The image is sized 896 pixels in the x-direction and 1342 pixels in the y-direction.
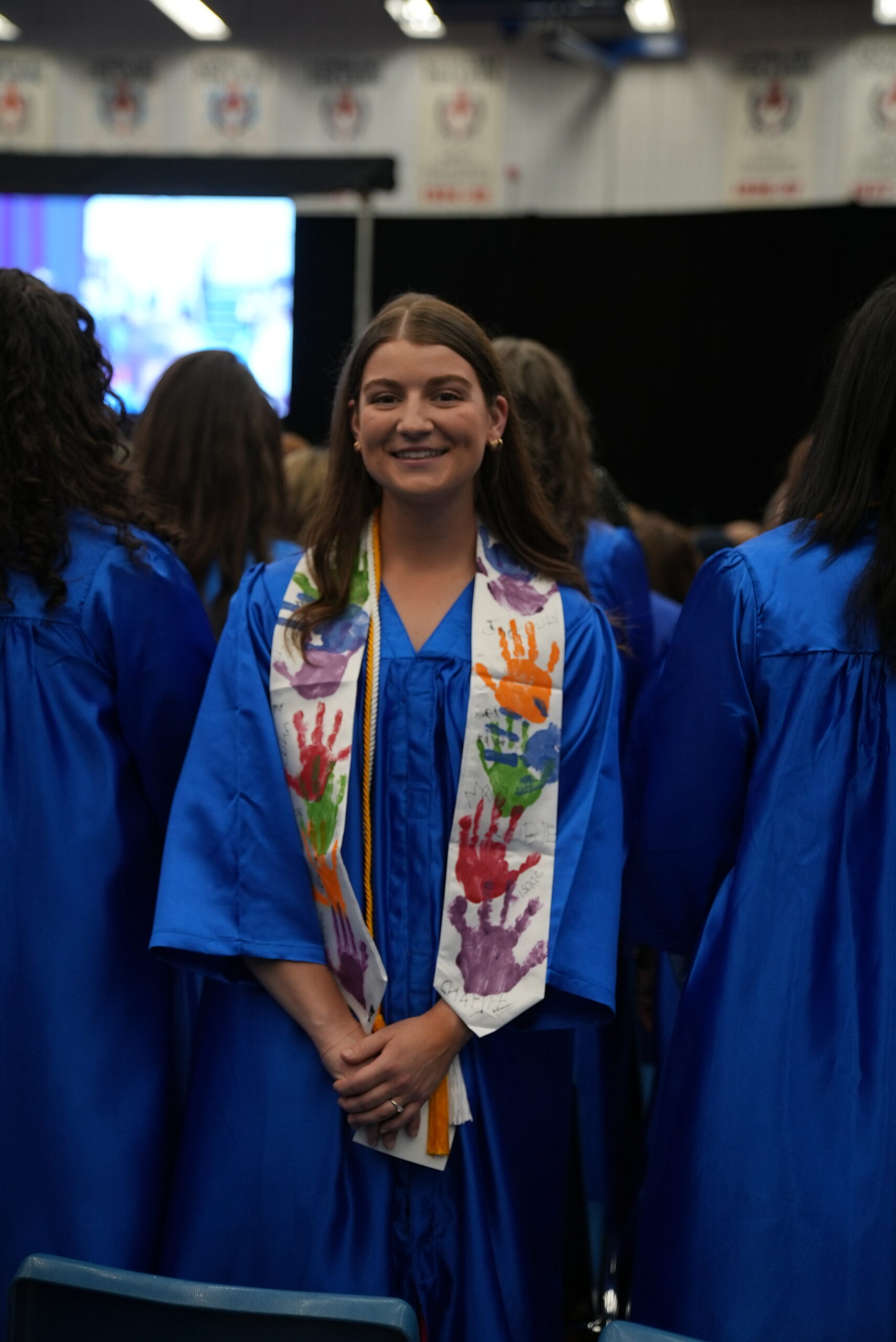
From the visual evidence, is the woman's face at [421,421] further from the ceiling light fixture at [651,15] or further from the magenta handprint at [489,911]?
the ceiling light fixture at [651,15]

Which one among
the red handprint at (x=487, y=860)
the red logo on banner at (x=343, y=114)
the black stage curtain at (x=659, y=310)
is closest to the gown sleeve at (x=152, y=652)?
the red handprint at (x=487, y=860)

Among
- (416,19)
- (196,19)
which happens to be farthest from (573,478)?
(196,19)

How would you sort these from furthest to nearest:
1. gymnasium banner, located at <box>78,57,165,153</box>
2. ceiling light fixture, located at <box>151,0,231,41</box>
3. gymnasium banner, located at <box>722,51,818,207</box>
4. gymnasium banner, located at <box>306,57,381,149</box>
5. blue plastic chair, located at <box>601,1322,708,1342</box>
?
gymnasium banner, located at <box>78,57,165,153</box>
gymnasium banner, located at <box>306,57,381,149</box>
ceiling light fixture, located at <box>151,0,231,41</box>
gymnasium banner, located at <box>722,51,818,207</box>
blue plastic chair, located at <box>601,1322,708,1342</box>

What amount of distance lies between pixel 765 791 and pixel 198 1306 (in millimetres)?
817

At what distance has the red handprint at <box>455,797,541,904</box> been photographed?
1593 mm

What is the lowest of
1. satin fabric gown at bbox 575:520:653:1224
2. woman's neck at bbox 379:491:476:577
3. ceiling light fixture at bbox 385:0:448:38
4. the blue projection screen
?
satin fabric gown at bbox 575:520:653:1224

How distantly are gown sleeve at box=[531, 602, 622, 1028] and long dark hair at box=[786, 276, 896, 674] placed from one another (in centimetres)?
33

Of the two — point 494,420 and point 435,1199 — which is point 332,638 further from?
point 435,1199

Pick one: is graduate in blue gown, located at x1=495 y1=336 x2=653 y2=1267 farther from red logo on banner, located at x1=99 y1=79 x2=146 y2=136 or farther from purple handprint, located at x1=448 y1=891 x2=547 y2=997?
red logo on banner, located at x1=99 y1=79 x2=146 y2=136

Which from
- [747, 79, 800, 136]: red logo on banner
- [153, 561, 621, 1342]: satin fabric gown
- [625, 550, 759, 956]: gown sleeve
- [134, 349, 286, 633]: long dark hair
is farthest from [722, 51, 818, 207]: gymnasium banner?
[153, 561, 621, 1342]: satin fabric gown

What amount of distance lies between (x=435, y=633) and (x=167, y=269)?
247 inches

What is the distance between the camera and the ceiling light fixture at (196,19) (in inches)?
358

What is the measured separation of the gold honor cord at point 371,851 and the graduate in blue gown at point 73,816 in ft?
0.87

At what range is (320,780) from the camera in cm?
161
